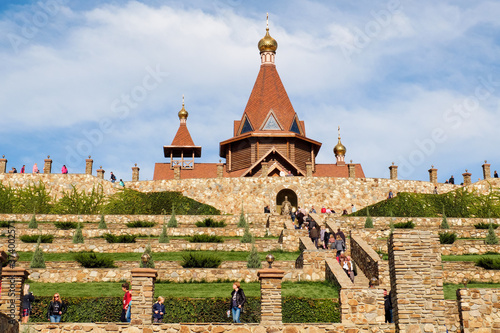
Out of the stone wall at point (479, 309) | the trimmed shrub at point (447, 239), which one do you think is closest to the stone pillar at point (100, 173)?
the trimmed shrub at point (447, 239)

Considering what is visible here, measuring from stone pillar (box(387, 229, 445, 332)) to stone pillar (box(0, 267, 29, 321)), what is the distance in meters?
8.10

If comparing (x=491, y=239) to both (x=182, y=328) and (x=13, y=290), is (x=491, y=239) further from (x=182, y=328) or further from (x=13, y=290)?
(x=13, y=290)

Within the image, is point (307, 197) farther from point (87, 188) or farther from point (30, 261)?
point (30, 261)

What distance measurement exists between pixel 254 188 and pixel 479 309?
2362cm

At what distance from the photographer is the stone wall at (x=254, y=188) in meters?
37.6

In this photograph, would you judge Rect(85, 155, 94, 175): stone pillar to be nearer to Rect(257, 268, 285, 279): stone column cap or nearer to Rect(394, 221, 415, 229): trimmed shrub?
Rect(394, 221, 415, 229): trimmed shrub

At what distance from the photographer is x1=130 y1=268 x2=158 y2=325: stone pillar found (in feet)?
44.2

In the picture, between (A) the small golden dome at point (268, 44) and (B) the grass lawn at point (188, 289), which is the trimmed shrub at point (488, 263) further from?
(A) the small golden dome at point (268, 44)

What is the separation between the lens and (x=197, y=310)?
15.8 metres

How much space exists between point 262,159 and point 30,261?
71.4 ft

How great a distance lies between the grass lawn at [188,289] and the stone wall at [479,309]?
3591 millimetres

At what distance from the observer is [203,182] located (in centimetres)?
3862

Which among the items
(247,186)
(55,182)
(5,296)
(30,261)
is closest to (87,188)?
(55,182)

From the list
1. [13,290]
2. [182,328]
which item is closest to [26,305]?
[13,290]
